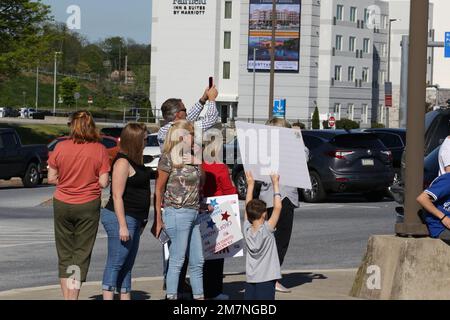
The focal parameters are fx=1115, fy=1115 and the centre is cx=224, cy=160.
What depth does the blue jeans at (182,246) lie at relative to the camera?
10641mm

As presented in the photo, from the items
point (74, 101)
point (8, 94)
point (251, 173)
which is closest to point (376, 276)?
point (251, 173)

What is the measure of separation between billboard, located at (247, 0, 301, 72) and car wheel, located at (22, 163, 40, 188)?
73664mm

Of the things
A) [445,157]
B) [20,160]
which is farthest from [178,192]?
[20,160]

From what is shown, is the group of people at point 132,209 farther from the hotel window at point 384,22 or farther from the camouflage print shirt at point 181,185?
the hotel window at point 384,22

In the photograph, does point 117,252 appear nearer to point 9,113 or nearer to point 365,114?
point 365,114

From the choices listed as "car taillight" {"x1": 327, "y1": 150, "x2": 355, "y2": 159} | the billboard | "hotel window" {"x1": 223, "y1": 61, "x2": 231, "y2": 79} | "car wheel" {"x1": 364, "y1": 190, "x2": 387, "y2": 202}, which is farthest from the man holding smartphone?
"hotel window" {"x1": 223, "y1": 61, "x2": 231, "y2": 79}

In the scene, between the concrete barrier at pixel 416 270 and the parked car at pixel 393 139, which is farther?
the parked car at pixel 393 139

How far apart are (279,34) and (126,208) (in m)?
99.8

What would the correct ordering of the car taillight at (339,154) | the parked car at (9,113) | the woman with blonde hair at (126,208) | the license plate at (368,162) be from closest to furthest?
the woman with blonde hair at (126,208) < the car taillight at (339,154) < the license plate at (368,162) < the parked car at (9,113)

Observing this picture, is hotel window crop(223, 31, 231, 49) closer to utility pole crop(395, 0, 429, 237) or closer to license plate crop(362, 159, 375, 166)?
license plate crop(362, 159, 375, 166)

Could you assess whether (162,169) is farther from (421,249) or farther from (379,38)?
(379,38)

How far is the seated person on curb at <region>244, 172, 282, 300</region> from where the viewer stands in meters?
10.1

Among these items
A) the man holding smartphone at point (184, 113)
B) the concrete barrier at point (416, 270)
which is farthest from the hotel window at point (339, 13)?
the concrete barrier at point (416, 270)
